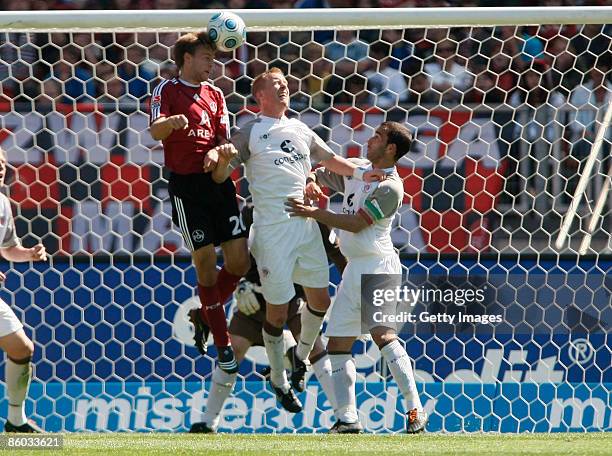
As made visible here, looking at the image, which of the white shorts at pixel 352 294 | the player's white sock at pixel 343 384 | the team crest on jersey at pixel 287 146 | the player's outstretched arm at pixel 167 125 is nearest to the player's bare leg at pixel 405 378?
the white shorts at pixel 352 294

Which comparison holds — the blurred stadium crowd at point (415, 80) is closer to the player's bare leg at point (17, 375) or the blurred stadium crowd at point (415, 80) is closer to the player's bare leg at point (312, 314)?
the player's bare leg at point (312, 314)

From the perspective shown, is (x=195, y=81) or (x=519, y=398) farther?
(x=519, y=398)

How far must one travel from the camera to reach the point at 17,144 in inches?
261

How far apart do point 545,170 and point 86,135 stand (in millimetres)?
2818

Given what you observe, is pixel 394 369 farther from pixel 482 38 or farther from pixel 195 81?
pixel 482 38

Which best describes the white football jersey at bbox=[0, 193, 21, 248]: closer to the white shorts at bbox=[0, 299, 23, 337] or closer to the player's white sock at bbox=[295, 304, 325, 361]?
the white shorts at bbox=[0, 299, 23, 337]

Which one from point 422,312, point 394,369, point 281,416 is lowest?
point 281,416

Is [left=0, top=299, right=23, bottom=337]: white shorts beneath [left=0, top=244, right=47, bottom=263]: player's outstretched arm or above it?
beneath

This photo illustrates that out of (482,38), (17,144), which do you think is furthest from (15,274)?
(482,38)

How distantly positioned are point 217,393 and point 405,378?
1.08 m

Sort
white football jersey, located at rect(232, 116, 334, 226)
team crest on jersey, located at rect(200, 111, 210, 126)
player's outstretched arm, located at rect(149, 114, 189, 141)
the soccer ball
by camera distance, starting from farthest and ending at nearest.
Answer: white football jersey, located at rect(232, 116, 334, 226), team crest on jersey, located at rect(200, 111, 210, 126), the soccer ball, player's outstretched arm, located at rect(149, 114, 189, 141)

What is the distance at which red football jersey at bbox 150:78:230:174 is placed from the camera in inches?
213

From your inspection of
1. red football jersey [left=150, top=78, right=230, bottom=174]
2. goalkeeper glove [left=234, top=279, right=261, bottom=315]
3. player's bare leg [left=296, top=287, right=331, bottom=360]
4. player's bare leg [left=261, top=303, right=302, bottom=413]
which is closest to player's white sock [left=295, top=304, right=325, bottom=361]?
player's bare leg [left=296, top=287, right=331, bottom=360]

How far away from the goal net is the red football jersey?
116 centimetres
